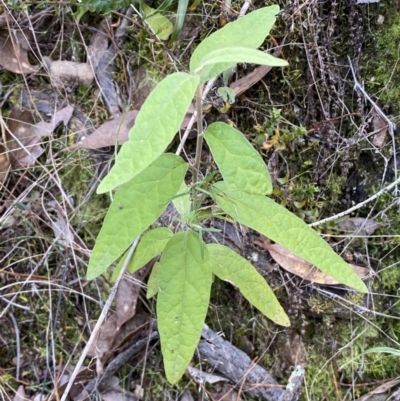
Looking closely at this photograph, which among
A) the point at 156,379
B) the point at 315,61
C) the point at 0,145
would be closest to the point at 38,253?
the point at 0,145

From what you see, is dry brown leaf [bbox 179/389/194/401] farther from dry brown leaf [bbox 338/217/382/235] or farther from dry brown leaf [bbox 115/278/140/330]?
dry brown leaf [bbox 338/217/382/235]

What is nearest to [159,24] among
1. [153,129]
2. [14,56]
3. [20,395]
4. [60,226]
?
[14,56]

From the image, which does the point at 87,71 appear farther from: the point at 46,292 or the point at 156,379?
the point at 156,379

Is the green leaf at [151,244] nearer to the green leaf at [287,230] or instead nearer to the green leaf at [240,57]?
the green leaf at [287,230]

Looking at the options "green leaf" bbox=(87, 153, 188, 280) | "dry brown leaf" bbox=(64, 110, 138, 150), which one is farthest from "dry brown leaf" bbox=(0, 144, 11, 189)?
"green leaf" bbox=(87, 153, 188, 280)

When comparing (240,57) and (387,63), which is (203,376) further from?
(387,63)

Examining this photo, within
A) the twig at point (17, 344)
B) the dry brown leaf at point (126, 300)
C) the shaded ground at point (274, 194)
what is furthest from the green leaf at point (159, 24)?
the twig at point (17, 344)
